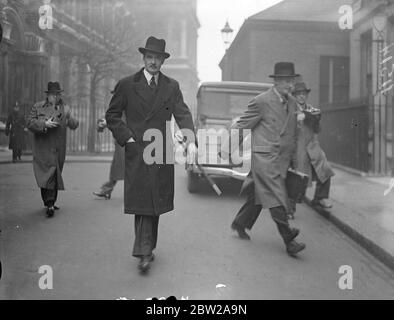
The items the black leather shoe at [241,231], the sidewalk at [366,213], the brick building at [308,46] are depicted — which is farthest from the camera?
the brick building at [308,46]

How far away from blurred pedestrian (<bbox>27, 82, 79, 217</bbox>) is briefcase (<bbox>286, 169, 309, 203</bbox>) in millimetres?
3304

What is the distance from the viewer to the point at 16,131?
15398mm

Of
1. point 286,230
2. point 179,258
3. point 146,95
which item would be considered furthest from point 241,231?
point 146,95

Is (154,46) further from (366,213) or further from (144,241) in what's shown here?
(366,213)

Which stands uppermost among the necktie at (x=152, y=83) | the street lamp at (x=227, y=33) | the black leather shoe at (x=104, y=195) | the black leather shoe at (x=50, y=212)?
the street lamp at (x=227, y=33)

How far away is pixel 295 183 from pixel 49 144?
3.55 metres

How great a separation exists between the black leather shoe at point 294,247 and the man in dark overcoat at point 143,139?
4.64 ft

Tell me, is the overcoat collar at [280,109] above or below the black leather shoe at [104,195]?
above

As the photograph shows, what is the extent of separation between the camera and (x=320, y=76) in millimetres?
22281

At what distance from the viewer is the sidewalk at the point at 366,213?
568 cm

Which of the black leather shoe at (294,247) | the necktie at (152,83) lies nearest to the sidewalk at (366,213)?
the black leather shoe at (294,247)

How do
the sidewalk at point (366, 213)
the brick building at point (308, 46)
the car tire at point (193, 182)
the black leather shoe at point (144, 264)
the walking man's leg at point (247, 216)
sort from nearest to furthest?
the black leather shoe at point (144, 264), the sidewalk at point (366, 213), the walking man's leg at point (247, 216), the car tire at point (193, 182), the brick building at point (308, 46)

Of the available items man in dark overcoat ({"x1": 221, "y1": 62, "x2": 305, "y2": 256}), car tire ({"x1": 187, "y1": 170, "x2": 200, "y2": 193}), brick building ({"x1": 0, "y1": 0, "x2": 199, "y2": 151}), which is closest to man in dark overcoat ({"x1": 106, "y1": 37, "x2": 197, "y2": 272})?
man in dark overcoat ({"x1": 221, "y1": 62, "x2": 305, "y2": 256})

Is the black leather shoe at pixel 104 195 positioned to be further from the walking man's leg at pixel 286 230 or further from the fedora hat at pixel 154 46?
the fedora hat at pixel 154 46
